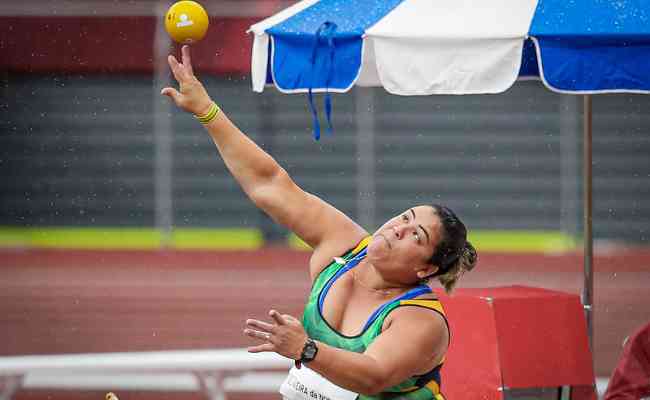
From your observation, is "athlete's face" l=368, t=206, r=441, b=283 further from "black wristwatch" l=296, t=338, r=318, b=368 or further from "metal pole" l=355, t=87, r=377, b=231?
A: "metal pole" l=355, t=87, r=377, b=231

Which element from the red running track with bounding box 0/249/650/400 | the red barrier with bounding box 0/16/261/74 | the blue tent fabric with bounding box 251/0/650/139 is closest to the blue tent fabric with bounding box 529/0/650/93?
the blue tent fabric with bounding box 251/0/650/139

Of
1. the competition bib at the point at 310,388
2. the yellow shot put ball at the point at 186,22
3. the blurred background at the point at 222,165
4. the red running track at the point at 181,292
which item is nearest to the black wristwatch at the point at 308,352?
the competition bib at the point at 310,388

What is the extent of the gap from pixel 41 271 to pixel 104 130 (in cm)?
392

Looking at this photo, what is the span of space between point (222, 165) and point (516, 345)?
567 inches

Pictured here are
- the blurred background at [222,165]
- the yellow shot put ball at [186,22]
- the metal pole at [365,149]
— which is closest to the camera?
the yellow shot put ball at [186,22]

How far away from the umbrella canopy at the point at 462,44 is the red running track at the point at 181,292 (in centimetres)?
371

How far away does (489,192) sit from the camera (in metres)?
18.8

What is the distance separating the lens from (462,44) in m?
4.20

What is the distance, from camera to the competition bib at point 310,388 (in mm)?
3145

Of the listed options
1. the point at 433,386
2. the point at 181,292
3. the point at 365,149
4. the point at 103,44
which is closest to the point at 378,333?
the point at 433,386

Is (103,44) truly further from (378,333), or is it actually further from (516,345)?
(378,333)

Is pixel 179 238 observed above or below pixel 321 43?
below

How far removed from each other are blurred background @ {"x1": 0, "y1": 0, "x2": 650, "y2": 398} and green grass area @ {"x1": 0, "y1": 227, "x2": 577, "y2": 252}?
0.04 metres

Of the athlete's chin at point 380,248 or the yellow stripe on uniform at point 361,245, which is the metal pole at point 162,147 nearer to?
the yellow stripe on uniform at point 361,245
